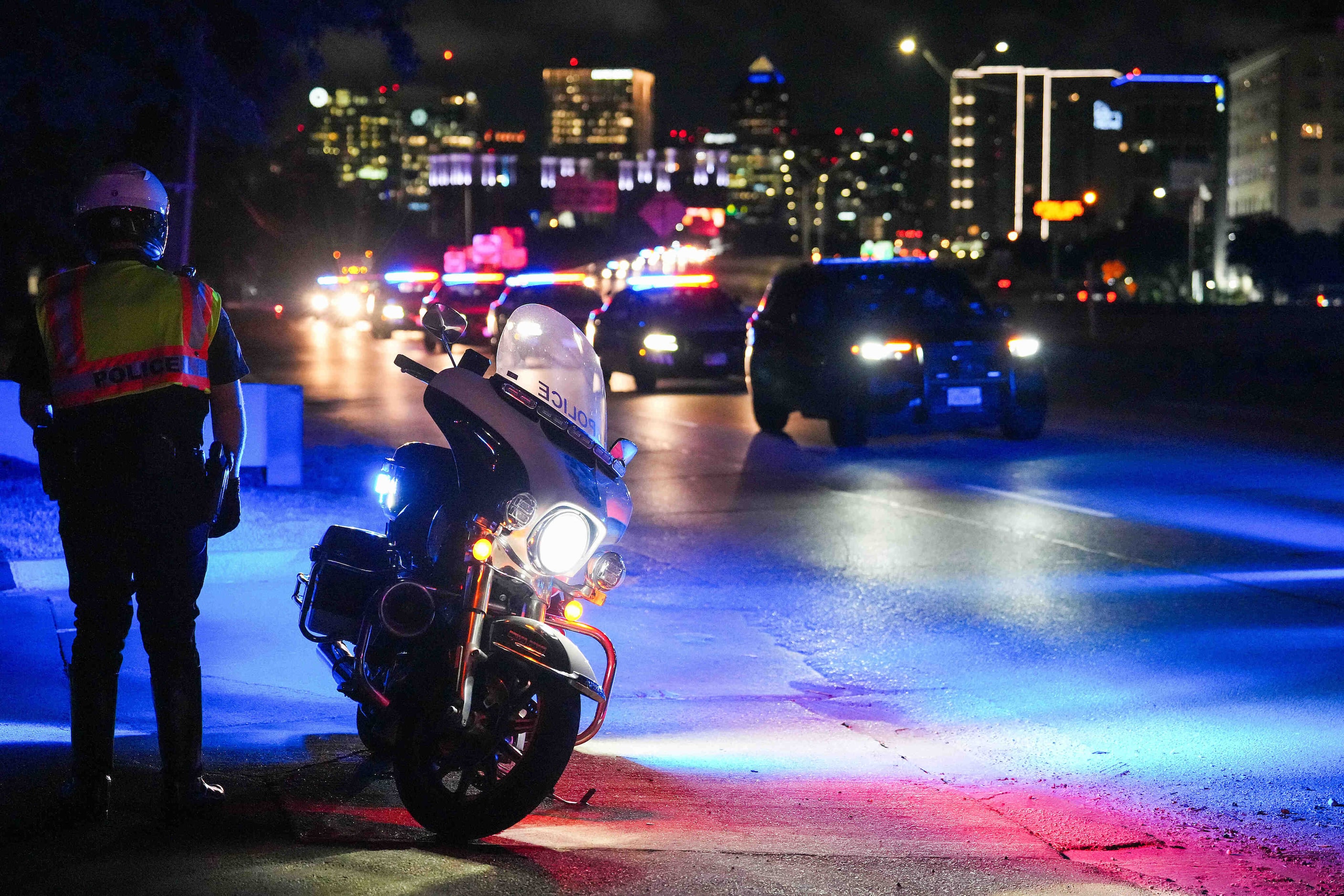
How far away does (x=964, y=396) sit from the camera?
54.5ft

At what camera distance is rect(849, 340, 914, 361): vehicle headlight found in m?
16.5

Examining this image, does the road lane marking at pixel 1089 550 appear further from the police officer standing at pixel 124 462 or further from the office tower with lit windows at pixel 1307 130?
the office tower with lit windows at pixel 1307 130

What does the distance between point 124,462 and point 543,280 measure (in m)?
29.3

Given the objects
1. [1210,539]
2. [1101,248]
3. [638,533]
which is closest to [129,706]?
[638,533]

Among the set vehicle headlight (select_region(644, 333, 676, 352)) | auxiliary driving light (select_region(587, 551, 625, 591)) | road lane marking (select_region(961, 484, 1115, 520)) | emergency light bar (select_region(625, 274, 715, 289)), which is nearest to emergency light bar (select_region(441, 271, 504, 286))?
emergency light bar (select_region(625, 274, 715, 289))

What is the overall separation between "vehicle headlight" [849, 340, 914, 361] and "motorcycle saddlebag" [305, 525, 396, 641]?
11386 mm

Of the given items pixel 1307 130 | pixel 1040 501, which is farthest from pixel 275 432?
pixel 1307 130

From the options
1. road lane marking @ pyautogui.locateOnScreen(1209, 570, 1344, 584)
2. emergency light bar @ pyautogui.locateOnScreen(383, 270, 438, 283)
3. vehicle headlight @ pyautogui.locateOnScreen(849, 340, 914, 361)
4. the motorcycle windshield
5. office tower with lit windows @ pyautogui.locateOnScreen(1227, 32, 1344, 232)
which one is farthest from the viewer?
office tower with lit windows @ pyautogui.locateOnScreen(1227, 32, 1344, 232)

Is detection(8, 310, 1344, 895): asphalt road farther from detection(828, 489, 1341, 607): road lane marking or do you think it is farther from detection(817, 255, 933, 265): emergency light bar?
detection(817, 255, 933, 265): emergency light bar

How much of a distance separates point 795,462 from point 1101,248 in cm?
6877

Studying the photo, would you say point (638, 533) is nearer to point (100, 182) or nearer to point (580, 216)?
point (100, 182)

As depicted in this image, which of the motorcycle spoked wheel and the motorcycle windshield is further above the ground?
the motorcycle windshield

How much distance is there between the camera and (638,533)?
38.7 feet

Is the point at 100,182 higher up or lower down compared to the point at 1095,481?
higher up
